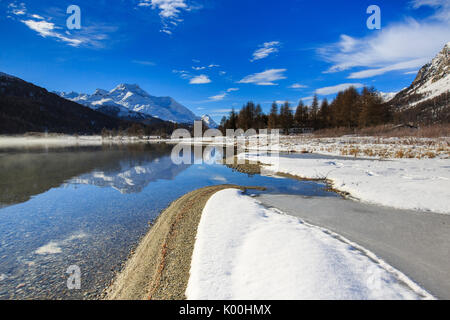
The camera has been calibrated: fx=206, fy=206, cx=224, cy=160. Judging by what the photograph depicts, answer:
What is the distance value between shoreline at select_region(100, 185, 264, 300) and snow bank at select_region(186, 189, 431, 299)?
343 mm

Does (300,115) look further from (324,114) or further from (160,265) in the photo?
(160,265)

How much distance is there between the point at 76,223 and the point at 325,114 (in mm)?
78047

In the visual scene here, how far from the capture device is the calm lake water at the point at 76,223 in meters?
5.36

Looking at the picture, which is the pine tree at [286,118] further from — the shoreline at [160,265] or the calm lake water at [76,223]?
the shoreline at [160,265]

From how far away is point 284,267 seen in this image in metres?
4.41

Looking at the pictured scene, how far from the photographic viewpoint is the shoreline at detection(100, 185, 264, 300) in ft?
14.6
